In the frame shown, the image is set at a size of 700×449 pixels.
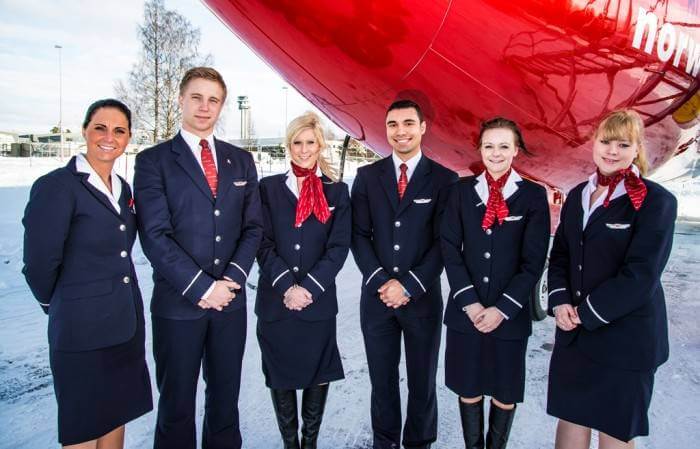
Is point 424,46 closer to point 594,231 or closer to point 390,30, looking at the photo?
point 390,30

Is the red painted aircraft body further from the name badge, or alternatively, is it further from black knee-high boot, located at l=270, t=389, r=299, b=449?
black knee-high boot, located at l=270, t=389, r=299, b=449

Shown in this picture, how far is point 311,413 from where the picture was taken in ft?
7.55

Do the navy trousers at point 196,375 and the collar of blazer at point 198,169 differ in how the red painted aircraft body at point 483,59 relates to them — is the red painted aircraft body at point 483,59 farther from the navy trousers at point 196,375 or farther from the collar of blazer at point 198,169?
the navy trousers at point 196,375

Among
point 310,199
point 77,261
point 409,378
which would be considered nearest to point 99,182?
point 77,261

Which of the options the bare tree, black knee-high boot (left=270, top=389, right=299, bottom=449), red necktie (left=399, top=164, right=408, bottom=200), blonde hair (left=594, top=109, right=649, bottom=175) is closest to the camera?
blonde hair (left=594, top=109, right=649, bottom=175)

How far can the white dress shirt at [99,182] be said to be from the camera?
1.85 meters

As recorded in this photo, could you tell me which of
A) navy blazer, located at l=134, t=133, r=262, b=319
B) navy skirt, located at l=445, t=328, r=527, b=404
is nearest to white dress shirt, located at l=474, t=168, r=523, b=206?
navy skirt, located at l=445, t=328, r=527, b=404

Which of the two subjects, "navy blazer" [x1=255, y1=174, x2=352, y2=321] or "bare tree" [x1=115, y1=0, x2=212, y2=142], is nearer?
"navy blazer" [x1=255, y1=174, x2=352, y2=321]

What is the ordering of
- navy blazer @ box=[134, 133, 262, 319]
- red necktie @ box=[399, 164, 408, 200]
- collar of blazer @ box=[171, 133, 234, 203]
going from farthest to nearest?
1. red necktie @ box=[399, 164, 408, 200]
2. collar of blazer @ box=[171, 133, 234, 203]
3. navy blazer @ box=[134, 133, 262, 319]

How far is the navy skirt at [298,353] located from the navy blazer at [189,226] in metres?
0.25

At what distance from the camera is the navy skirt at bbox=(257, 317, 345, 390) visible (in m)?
2.28

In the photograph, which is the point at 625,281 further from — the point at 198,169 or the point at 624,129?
the point at 198,169

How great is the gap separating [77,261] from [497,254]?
179cm

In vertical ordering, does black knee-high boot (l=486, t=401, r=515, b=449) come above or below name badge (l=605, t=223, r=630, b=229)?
below
